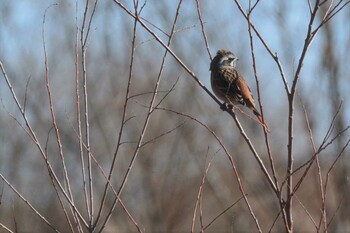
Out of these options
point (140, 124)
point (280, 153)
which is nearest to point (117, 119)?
point (140, 124)

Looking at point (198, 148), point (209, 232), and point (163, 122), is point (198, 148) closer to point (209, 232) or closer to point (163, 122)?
point (163, 122)

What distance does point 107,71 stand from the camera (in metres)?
14.8

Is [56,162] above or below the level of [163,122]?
below

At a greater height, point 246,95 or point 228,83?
point 228,83

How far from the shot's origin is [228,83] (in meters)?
6.27

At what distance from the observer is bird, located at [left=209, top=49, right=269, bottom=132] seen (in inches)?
236

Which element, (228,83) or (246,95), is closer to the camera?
(246,95)

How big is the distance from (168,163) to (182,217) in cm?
127

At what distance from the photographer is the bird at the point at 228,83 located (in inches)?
236

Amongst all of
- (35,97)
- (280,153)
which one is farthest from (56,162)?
(280,153)

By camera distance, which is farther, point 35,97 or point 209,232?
point 209,232

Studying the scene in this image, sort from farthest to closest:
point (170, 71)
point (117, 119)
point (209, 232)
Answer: point (209, 232)
point (117, 119)
point (170, 71)

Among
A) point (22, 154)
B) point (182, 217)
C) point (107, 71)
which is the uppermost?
point (107, 71)

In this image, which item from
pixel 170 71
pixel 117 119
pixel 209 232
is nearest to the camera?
pixel 170 71
